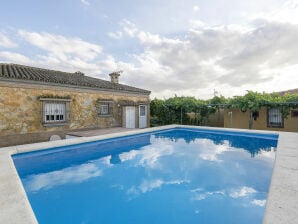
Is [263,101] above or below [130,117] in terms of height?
above

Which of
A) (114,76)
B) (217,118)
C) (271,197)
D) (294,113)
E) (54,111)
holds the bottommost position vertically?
(271,197)

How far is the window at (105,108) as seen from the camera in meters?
15.1

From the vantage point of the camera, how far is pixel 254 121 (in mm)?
16469

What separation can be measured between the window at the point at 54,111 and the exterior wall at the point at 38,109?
272mm

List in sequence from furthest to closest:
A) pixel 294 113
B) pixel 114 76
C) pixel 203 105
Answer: pixel 114 76, pixel 203 105, pixel 294 113

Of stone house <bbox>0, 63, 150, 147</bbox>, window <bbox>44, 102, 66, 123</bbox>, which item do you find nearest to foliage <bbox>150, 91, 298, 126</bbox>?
stone house <bbox>0, 63, 150, 147</bbox>

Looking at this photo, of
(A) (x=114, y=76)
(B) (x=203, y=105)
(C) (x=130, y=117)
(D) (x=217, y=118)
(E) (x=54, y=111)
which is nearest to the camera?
(E) (x=54, y=111)

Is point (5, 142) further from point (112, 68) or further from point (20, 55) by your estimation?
point (112, 68)

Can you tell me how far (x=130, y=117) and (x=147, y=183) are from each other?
1190cm

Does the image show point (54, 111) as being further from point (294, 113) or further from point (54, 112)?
point (294, 113)

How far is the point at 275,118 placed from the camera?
1554cm

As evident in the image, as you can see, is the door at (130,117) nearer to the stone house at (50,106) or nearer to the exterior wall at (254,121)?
the stone house at (50,106)

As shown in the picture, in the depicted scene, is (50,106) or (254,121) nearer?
(50,106)

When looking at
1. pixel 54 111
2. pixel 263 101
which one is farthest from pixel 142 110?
pixel 263 101
